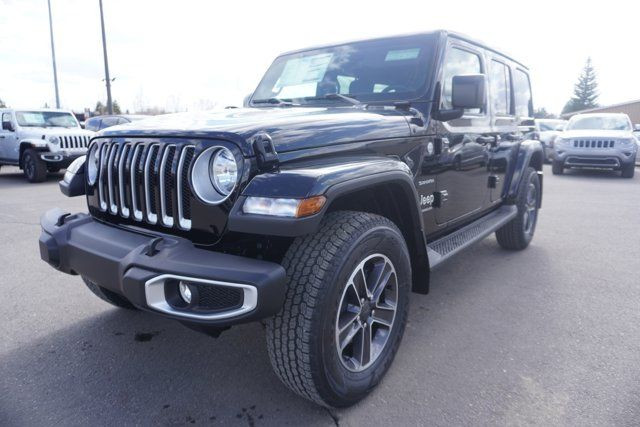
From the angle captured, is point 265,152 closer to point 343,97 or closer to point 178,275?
point 178,275

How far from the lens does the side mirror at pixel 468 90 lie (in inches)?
110

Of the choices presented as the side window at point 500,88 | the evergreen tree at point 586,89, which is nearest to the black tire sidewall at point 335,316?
the side window at point 500,88

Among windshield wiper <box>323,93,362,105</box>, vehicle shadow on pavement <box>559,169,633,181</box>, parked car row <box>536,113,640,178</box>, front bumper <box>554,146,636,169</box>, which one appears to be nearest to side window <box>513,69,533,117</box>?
windshield wiper <box>323,93,362,105</box>

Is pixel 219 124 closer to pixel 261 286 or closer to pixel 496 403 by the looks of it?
pixel 261 286

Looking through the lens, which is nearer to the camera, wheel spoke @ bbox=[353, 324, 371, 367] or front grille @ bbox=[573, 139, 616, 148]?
wheel spoke @ bbox=[353, 324, 371, 367]

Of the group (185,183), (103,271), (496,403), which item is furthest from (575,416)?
(103,271)

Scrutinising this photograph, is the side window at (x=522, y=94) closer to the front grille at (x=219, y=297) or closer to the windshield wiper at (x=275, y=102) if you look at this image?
the windshield wiper at (x=275, y=102)

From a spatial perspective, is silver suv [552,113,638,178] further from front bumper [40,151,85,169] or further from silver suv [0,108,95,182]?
front bumper [40,151,85,169]

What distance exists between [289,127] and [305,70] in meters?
1.62

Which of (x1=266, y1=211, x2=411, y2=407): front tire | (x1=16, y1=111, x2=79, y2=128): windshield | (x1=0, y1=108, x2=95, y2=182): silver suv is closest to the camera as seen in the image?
(x1=266, y1=211, x2=411, y2=407): front tire

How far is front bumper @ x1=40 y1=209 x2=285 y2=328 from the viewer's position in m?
1.73

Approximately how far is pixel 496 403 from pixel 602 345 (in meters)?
1.05

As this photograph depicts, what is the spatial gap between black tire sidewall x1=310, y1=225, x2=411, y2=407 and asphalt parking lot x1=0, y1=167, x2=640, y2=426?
0.42 feet

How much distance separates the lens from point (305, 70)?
360cm
